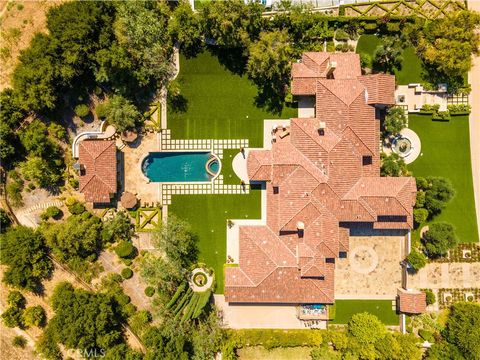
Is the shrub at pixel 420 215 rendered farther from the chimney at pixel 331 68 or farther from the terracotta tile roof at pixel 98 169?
the terracotta tile roof at pixel 98 169

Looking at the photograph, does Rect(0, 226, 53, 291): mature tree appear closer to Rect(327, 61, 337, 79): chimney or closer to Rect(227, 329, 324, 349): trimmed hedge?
Rect(227, 329, 324, 349): trimmed hedge

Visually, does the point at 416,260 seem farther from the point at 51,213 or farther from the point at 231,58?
the point at 51,213

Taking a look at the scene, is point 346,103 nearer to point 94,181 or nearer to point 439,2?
point 439,2

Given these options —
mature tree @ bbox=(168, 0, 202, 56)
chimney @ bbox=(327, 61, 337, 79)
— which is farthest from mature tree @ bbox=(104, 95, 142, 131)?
chimney @ bbox=(327, 61, 337, 79)

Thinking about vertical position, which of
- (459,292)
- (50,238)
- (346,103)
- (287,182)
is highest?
(346,103)

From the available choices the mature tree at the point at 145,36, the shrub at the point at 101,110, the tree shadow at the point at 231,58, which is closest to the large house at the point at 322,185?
the tree shadow at the point at 231,58

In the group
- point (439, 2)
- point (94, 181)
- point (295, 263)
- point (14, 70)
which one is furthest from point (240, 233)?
point (439, 2)

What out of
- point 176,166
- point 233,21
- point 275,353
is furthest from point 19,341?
point 233,21
